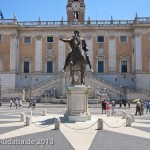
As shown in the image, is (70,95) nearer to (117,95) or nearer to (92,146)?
(92,146)

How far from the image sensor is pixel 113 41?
185ft

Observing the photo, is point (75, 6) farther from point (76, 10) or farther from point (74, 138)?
point (74, 138)

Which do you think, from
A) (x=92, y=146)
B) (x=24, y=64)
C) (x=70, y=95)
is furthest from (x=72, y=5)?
(x=92, y=146)

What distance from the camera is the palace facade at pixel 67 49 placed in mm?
54562

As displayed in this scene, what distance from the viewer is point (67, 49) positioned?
186 ft

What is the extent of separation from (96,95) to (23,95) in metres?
12.7

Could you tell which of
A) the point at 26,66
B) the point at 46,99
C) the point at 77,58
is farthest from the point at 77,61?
the point at 26,66

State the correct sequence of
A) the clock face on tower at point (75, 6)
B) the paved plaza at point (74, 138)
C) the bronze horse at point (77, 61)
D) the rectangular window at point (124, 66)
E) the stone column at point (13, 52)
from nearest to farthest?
the paved plaza at point (74, 138) < the bronze horse at point (77, 61) < the stone column at point (13, 52) < the rectangular window at point (124, 66) < the clock face on tower at point (75, 6)

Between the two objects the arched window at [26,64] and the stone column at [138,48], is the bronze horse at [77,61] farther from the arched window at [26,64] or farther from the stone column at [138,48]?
the arched window at [26,64]

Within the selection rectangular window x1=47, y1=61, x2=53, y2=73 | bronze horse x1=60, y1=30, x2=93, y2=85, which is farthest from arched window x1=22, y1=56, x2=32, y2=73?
bronze horse x1=60, y1=30, x2=93, y2=85

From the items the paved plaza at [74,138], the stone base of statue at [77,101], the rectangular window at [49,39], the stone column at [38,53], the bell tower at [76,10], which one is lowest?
the paved plaza at [74,138]

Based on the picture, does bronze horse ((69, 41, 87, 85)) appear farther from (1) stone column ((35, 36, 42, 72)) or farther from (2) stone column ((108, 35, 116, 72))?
(1) stone column ((35, 36, 42, 72))

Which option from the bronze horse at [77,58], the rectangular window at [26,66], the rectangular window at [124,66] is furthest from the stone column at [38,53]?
the bronze horse at [77,58]

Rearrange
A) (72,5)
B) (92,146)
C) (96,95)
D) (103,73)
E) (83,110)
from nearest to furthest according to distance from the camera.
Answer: (92,146)
(83,110)
(96,95)
(103,73)
(72,5)
